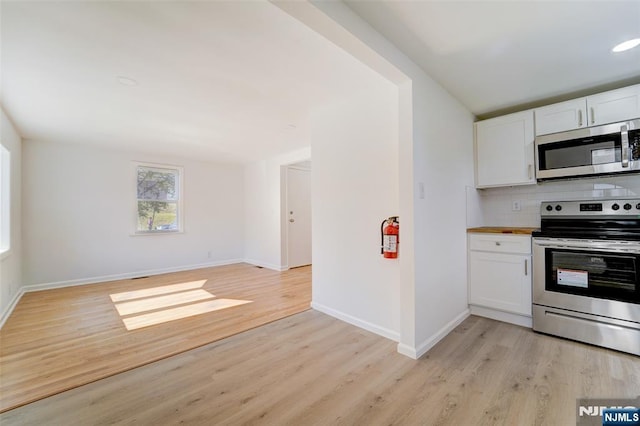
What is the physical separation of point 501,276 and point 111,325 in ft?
13.6

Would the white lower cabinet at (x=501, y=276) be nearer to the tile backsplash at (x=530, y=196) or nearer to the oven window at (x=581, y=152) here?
the tile backsplash at (x=530, y=196)

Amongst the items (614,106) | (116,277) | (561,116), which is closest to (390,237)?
(561,116)

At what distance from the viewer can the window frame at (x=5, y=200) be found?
11.2 feet

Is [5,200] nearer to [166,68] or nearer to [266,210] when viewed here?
[166,68]

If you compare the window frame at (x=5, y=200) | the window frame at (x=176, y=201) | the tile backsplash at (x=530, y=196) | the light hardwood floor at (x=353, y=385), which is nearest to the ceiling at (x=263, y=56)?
the window frame at (x=5, y=200)

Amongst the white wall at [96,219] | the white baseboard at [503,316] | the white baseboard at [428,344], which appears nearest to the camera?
the white baseboard at [428,344]

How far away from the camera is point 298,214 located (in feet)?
19.5

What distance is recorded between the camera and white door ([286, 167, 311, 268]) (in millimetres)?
5750

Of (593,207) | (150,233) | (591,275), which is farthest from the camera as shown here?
(150,233)

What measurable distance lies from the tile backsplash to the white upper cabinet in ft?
2.01

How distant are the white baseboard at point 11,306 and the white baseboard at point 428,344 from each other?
4.10 m

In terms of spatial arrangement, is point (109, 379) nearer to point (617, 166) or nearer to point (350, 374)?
point (350, 374)

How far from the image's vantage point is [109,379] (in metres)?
1.96

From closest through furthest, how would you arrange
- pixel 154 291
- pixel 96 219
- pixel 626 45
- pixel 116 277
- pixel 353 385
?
pixel 353 385 → pixel 626 45 → pixel 154 291 → pixel 96 219 → pixel 116 277
